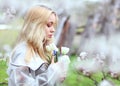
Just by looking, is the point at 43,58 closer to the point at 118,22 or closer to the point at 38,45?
A: the point at 38,45

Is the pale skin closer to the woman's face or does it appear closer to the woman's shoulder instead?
the woman's face

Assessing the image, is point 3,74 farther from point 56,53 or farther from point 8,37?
point 56,53

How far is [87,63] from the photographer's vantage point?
292 centimetres


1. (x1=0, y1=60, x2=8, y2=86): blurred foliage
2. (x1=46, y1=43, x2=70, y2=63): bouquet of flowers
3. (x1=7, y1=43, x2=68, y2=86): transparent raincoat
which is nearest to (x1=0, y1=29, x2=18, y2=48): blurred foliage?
(x1=0, y1=60, x2=8, y2=86): blurred foliage

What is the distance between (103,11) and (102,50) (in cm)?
28

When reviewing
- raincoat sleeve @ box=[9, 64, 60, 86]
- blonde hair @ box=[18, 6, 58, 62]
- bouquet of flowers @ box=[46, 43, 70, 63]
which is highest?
blonde hair @ box=[18, 6, 58, 62]

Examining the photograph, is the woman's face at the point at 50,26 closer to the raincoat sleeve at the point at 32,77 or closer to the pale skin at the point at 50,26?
the pale skin at the point at 50,26

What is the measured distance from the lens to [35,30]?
2297mm

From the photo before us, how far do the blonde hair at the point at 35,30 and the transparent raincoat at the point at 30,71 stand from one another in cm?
3

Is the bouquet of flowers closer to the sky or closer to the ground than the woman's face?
closer to the ground

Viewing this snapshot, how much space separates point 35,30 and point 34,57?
5.9 inches

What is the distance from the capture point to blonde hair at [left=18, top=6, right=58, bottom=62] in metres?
2.30

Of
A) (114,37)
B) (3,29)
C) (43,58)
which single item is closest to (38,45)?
(43,58)

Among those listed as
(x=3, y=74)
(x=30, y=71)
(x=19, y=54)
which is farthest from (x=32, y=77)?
(x=3, y=74)
